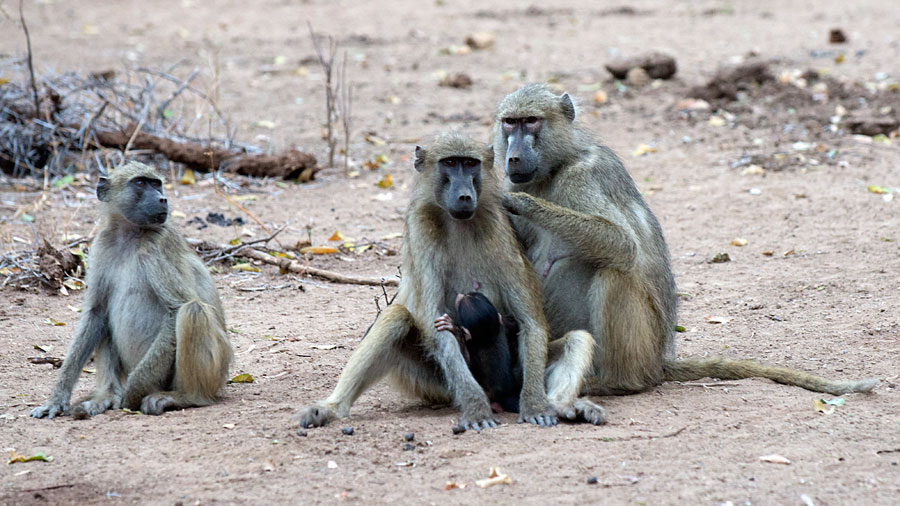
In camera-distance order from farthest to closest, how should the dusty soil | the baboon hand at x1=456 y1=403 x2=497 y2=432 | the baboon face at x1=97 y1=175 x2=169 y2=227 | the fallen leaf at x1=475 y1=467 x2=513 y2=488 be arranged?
the baboon face at x1=97 y1=175 x2=169 y2=227, the baboon hand at x1=456 y1=403 x2=497 y2=432, the dusty soil, the fallen leaf at x1=475 y1=467 x2=513 y2=488

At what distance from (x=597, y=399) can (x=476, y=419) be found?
80 cm

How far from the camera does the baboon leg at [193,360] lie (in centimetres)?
508

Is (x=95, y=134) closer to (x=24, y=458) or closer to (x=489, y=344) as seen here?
(x=24, y=458)

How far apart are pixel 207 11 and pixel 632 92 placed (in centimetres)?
965

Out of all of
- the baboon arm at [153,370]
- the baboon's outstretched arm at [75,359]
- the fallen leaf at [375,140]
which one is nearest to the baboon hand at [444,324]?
the baboon arm at [153,370]

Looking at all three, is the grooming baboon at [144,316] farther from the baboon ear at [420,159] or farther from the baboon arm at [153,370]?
the baboon ear at [420,159]

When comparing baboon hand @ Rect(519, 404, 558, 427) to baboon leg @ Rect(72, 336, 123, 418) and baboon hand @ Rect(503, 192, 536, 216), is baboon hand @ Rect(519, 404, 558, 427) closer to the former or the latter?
baboon hand @ Rect(503, 192, 536, 216)

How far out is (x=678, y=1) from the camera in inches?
754

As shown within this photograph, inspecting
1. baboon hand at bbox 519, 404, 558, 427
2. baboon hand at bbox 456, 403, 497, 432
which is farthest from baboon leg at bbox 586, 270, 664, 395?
baboon hand at bbox 456, 403, 497, 432

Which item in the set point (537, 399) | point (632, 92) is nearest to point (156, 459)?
point (537, 399)

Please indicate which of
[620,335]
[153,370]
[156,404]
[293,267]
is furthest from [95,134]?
[620,335]

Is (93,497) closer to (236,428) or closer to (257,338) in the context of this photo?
(236,428)

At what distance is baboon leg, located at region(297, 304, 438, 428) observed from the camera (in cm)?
480

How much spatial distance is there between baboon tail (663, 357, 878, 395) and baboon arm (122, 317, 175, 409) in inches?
101
